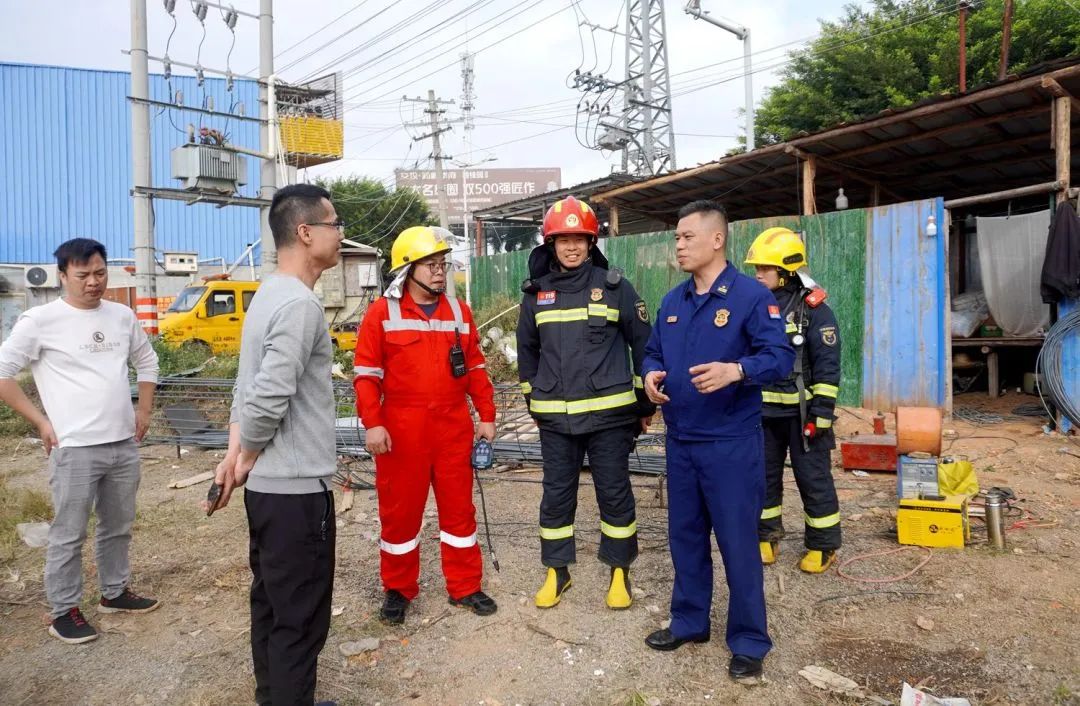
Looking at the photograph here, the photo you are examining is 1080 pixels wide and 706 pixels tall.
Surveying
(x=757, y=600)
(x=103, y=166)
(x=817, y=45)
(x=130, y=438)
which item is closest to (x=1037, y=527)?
(x=757, y=600)

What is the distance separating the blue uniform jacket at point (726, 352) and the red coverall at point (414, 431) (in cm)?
116

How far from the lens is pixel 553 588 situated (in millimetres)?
3820

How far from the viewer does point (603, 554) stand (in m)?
3.80

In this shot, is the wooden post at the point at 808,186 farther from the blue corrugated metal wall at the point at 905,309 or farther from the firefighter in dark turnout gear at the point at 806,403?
the firefighter in dark turnout gear at the point at 806,403

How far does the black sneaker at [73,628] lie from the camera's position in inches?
140

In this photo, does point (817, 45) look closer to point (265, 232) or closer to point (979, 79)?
point (979, 79)

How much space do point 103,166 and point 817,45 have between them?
28.3 meters

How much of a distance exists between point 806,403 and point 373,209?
35631 mm

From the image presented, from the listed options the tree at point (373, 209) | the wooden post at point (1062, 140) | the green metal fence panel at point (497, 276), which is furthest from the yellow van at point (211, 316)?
the tree at point (373, 209)

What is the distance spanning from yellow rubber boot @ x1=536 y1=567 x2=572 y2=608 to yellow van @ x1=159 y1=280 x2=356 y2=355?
12.1m

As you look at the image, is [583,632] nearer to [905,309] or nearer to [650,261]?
[905,309]

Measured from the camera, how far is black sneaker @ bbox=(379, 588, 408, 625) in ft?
12.1

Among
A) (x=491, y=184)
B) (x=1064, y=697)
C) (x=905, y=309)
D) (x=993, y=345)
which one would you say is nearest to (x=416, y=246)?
(x=1064, y=697)

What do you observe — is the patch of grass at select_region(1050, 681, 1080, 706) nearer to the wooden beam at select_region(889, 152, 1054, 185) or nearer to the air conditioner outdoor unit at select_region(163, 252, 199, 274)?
the wooden beam at select_region(889, 152, 1054, 185)
